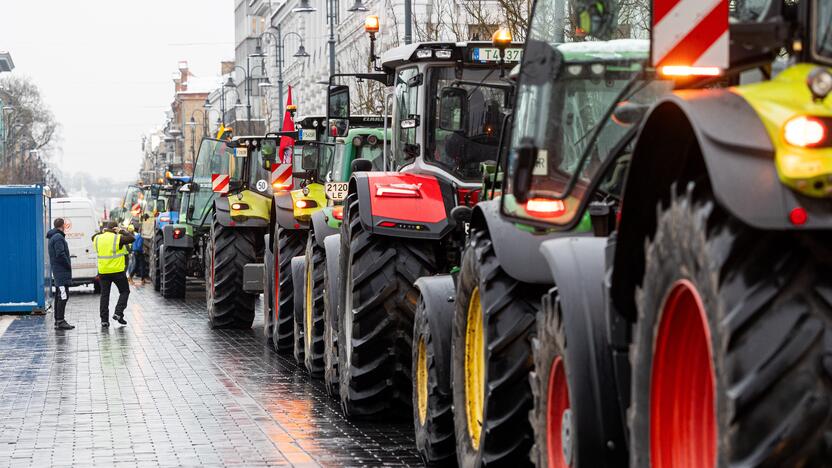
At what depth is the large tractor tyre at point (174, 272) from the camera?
33.5 m

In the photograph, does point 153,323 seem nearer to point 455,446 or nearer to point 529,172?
point 455,446

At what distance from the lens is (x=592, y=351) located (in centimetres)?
623

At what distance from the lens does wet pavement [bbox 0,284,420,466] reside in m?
11.2

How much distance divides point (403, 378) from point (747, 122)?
8.23 m

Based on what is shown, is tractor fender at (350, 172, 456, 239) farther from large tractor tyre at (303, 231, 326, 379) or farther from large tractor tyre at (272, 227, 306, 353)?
large tractor tyre at (272, 227, 306, 353)

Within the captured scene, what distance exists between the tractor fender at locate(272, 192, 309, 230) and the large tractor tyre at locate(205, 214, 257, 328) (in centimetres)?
383

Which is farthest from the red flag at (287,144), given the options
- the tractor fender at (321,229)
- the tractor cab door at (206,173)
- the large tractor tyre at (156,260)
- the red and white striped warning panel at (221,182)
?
the large tractor tyre at (156,260)

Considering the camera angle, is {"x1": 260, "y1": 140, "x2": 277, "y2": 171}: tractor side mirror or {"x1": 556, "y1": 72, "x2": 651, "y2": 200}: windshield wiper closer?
{"x1": 556, "y1": 72, "x2": 651, "y2": 200}: windshield wiper

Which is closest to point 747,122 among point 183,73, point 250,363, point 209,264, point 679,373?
point 679,373

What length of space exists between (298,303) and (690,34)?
1233cm

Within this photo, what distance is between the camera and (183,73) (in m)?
177

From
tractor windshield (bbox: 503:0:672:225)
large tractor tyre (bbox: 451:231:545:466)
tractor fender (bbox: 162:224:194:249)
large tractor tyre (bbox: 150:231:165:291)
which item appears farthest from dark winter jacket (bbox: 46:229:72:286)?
tractor windshield (bbox: 503:0:672:225)

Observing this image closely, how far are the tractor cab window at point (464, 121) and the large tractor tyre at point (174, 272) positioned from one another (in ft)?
70.0

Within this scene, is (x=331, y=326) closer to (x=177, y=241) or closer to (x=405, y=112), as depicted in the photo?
(x=405, y=112)
